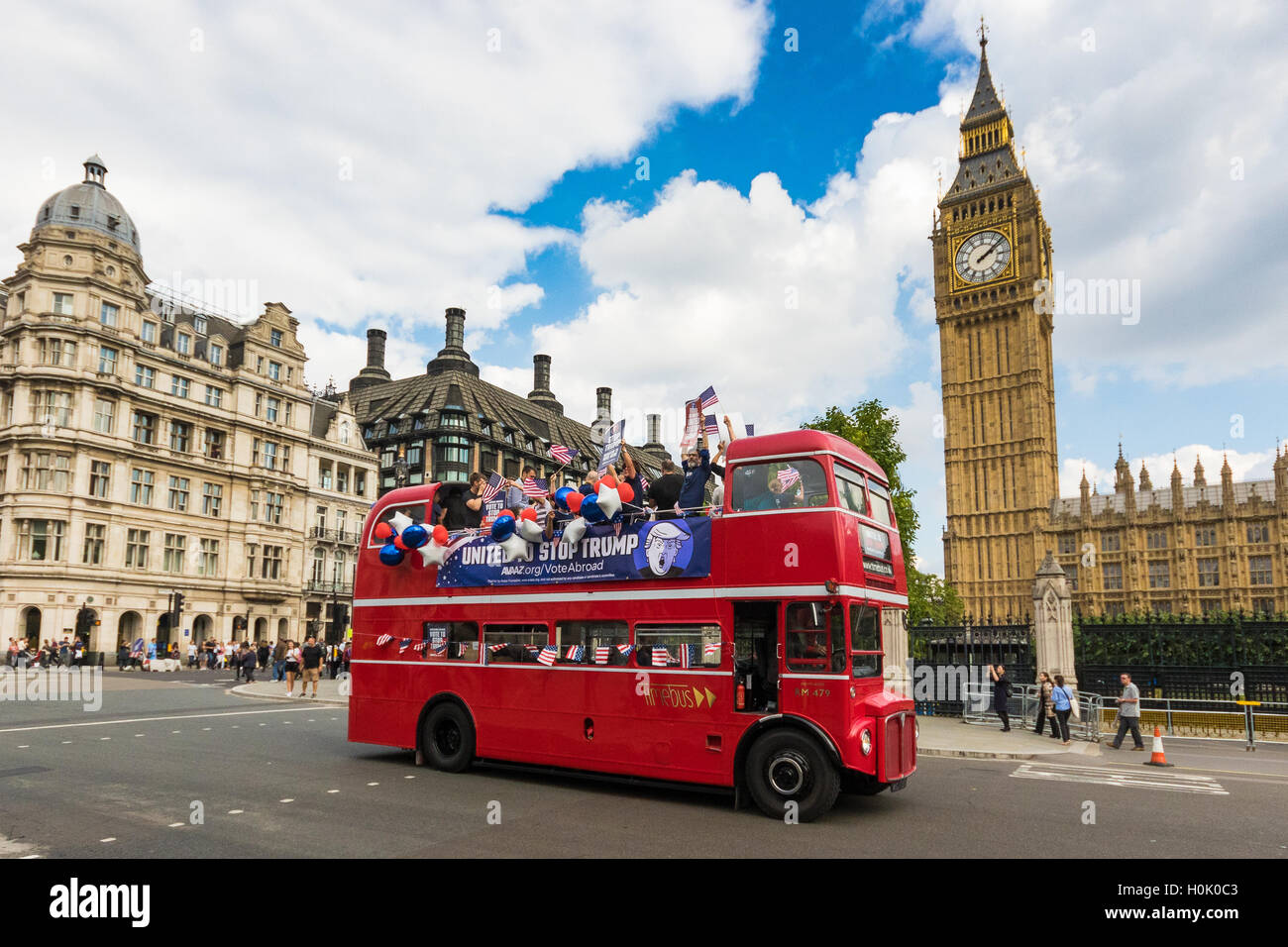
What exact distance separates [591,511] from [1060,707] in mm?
13931

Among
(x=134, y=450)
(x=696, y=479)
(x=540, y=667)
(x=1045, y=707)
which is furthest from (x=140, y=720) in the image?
(x=134, y=450)

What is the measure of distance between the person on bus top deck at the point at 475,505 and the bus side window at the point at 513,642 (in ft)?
5.81

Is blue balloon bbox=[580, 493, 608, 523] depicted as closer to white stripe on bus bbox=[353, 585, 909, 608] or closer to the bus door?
white stripe on bus bbox=[353, 585, 909, 608]

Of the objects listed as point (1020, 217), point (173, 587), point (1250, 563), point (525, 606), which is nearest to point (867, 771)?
point (525, 606)

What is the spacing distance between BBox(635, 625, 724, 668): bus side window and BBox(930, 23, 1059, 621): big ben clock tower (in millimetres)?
78833

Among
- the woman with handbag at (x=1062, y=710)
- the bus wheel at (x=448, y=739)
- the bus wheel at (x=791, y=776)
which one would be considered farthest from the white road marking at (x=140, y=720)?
the woman with handbag at (x=1062, y=710)

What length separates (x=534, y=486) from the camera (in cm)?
1256

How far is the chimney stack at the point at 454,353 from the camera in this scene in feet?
240

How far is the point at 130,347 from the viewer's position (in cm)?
4291

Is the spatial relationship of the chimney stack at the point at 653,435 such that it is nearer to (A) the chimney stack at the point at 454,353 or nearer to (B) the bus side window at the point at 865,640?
(A) the chimney stack at the point at 454,353

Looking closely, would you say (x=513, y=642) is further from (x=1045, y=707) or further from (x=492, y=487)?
(x=1045, y=707)

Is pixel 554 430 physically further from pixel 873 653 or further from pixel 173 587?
pixel 873 653

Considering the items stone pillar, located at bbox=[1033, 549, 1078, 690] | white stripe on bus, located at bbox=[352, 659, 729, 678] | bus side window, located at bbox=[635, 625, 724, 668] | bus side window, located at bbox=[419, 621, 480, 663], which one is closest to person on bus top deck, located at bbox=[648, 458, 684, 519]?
bus side window, located at bbox=[635, 625, 724, 668]
